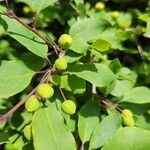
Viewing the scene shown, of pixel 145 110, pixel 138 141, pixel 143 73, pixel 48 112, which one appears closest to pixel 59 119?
pixel 48 112

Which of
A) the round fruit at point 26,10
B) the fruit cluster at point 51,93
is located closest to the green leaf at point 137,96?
the fruit cluster at point 51,93

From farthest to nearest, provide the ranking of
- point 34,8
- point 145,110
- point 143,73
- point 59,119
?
1. point 143,73
2. point 145,110
3. point 34,8
4. point 59,119

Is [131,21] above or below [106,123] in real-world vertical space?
below

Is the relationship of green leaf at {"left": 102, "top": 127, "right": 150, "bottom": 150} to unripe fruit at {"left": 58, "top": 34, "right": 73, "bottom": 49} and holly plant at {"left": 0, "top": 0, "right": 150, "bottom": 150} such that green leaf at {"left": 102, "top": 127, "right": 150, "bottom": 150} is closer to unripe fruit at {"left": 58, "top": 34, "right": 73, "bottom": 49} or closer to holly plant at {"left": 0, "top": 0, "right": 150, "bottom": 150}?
holly plant at {"left": 0, "top": 0, "right": 150, "bottom": 150}

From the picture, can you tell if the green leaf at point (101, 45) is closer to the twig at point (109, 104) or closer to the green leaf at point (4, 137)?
the twig at point (109, 104)

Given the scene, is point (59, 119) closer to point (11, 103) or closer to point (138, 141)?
point (138, 141)
